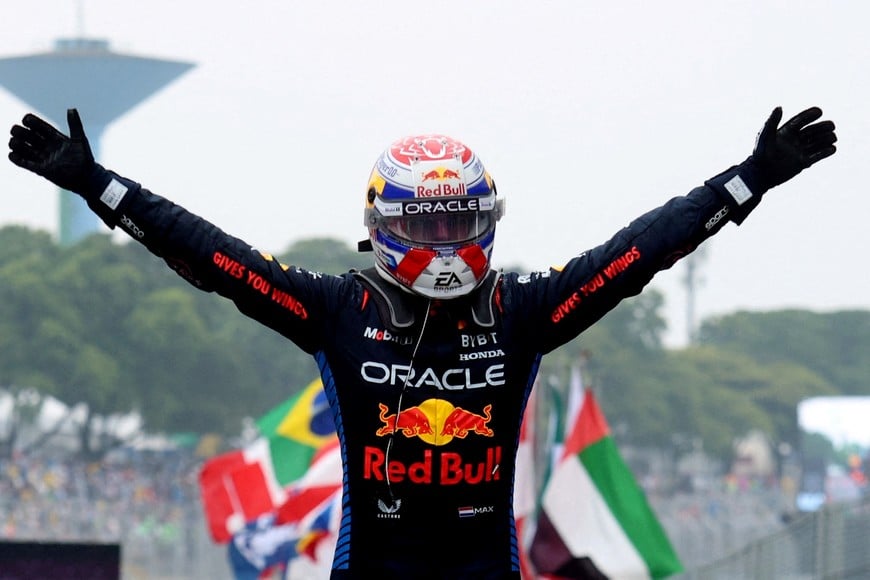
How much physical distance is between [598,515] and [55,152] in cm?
1246

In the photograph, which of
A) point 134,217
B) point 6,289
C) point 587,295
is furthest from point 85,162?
point 6,289

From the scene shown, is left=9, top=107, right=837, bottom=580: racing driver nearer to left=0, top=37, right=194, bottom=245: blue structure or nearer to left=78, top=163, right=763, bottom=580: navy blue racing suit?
left=78, top=163, right=763, bottom=580: navy blue racing suit

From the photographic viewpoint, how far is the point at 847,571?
15281 mm

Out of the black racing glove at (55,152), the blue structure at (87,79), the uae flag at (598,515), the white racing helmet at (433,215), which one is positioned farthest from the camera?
the blue structure at (87,79)

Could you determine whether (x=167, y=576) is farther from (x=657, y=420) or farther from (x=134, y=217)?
(x=657, y=420)

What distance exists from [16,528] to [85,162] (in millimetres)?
36985

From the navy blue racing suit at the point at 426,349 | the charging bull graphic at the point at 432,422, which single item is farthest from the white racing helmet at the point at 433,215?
the charging bull graphic at the point at 432,422

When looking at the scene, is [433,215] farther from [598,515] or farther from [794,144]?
[598,515]

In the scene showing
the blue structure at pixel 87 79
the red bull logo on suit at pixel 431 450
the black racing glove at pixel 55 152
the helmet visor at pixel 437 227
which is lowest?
the red bull logo on suit at pixel 431 450

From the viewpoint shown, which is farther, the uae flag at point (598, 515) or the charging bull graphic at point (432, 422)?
the uae flag at point (598, 515)

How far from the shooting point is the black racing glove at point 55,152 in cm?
528

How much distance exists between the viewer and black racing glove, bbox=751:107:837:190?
547 cm

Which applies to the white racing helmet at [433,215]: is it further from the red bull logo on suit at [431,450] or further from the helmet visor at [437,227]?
the red bull logo on suit at [431,450]

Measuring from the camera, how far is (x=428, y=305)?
17.9 ft
